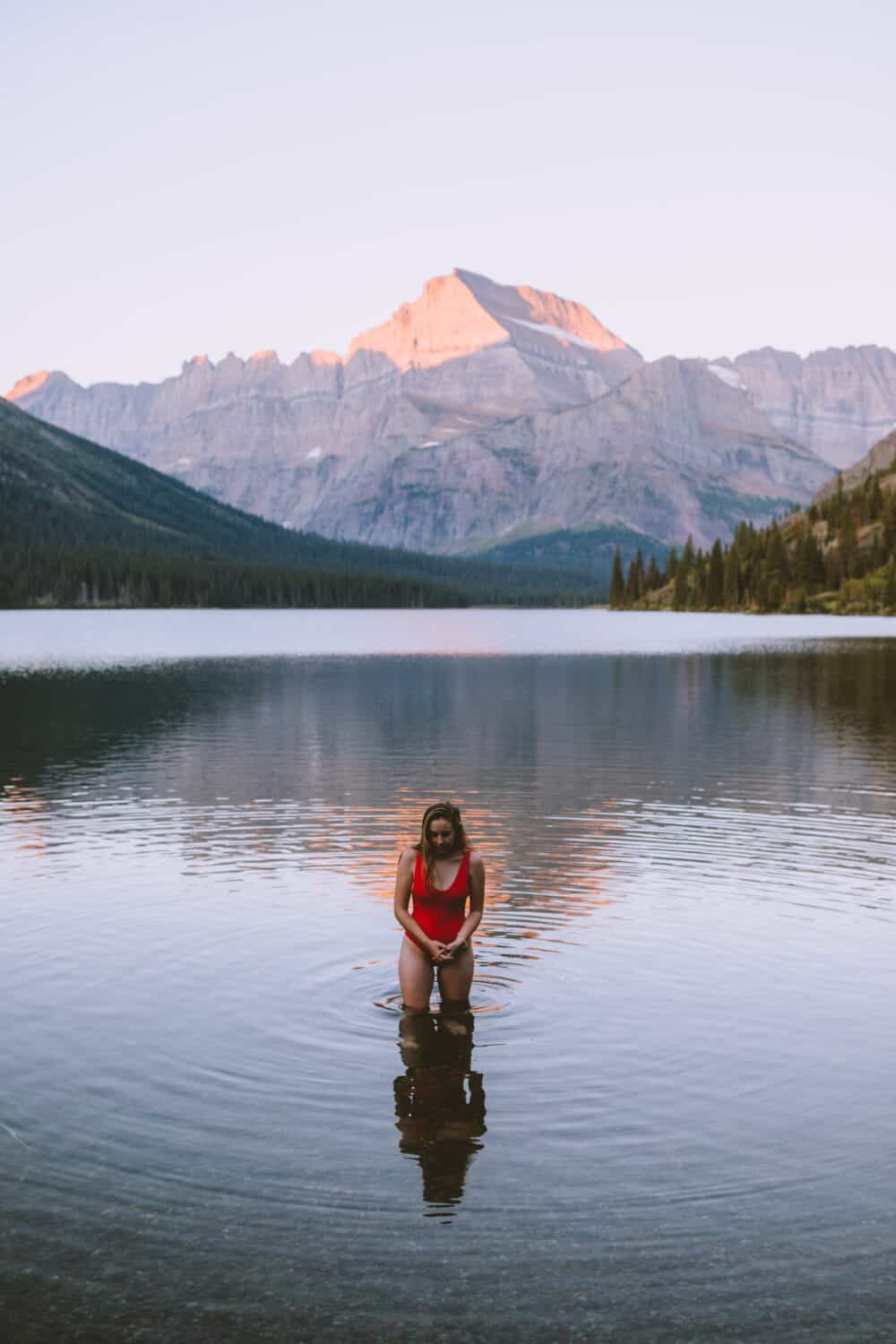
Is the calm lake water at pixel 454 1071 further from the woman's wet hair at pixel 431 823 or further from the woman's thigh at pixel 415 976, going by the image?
the woman's wet hair at pixel 431 823

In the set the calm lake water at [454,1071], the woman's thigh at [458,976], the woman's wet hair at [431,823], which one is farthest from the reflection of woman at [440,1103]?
the woman's wet hair at [431,823]

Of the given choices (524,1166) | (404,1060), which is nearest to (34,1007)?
(404,1060)

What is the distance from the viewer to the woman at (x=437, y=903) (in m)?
20.7

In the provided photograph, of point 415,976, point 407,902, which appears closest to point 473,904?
point 407,902

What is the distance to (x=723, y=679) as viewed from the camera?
10556 cm

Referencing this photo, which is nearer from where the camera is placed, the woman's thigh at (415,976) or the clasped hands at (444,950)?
the clasped hands at (444,950)

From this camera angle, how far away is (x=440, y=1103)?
17.5 metres

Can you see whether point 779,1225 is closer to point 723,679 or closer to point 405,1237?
point 405,1237

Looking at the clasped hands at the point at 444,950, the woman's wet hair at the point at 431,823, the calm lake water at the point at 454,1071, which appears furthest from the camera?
the clasped hands at the point at 444,950

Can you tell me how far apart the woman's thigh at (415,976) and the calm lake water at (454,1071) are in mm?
352

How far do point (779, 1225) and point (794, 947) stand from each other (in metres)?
12.9

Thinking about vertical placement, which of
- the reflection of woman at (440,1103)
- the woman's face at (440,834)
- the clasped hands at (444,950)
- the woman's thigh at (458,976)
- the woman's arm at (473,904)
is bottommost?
the reflection of woman at (440,1103)

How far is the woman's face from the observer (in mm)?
20500

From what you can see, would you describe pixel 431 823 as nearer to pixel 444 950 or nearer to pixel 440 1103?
pixel 444 950
